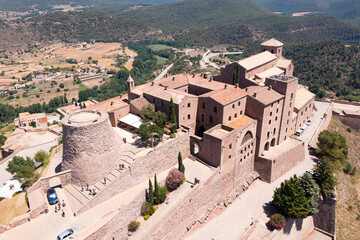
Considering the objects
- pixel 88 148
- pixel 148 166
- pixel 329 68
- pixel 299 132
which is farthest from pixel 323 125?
pixel 88 148

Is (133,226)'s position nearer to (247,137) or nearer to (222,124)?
(222,124)

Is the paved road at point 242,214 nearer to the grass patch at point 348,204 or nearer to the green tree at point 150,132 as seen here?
the grass patch at point 348,204

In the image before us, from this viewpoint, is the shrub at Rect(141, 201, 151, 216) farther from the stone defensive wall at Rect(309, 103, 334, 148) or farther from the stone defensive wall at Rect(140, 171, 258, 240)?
the stone defensive wall at Rect(309, 103, 334, 148)

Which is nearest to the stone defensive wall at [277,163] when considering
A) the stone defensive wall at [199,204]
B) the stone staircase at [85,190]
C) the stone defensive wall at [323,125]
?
the stone defensive wall at [199,204]

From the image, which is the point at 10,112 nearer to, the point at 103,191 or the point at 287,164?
the point at 103,191

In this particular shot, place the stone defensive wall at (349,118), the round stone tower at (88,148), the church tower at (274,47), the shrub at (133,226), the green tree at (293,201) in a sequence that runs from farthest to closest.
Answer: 1. the stone defensive wall at (349,118)
2. the church tower at (274,47)
3. the green tree at (293,201)
4. the round stone tower at (88,148)
5. the shrub at (133,226)

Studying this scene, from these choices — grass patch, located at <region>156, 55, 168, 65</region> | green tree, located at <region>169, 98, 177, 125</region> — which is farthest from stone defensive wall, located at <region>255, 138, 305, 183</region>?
grass patch, located at <region>156, 55, 168, 65</region>
